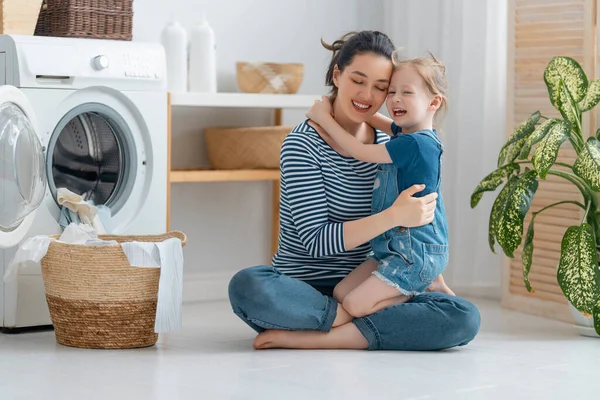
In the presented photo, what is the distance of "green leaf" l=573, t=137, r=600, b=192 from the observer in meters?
2.69

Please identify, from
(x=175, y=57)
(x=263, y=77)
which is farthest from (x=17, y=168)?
(x=263, y=77)

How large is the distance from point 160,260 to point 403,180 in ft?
2.14

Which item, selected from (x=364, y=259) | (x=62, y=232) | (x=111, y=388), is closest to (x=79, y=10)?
(x=62, y=232)

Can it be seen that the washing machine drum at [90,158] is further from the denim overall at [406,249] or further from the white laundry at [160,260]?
the denim overall at [406,249]

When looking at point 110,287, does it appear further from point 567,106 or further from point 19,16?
point 567,106

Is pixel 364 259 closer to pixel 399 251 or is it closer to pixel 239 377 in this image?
pixel 399 251

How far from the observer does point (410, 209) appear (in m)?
2.45

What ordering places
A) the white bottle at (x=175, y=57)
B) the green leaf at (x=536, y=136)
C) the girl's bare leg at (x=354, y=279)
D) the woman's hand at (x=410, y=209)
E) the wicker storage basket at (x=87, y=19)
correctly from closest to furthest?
1. the woman's hand at (x=410, y=209)
2. the girl's bare leg at (x=354, y=279)
3. the green leaf at (x=536, y=136)
4. the wicker storage basket at (x=87, y=19)
5. the white bottle at (x=175, y=57)

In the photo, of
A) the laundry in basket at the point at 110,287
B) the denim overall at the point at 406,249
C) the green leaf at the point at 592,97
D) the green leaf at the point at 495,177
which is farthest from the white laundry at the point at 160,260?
the green leaf at the point at 592,97

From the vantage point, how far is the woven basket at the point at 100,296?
8.12ft

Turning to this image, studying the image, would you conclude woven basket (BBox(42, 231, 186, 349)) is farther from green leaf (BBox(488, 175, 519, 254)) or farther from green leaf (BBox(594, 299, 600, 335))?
green leaf (BBox(594, 299, 600, 335))

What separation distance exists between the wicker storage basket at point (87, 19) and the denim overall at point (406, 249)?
996mm

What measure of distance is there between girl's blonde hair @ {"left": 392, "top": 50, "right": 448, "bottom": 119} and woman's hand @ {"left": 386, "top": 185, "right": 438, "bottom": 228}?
10.5 inches

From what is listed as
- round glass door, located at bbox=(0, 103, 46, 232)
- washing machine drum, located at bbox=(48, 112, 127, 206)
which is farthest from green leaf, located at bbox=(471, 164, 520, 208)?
round glass door, located at bbox=(0, 103, 46, 232)
